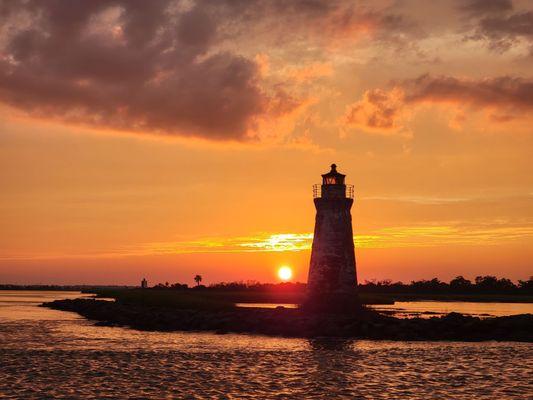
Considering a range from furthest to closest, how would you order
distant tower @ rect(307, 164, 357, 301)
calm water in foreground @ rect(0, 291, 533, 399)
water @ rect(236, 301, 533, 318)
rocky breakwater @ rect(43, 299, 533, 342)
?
water @ rect(236, 301, 533, 318)
distant tower @ rect(307, 164, 357, 301)
rocky breakwater @ rect(43, 299, 533, 342)
calm water in foreground @ rect(0, 291, 533, 399)

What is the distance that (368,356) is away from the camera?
102 ft

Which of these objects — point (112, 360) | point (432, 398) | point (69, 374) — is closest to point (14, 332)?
point (112, 360)

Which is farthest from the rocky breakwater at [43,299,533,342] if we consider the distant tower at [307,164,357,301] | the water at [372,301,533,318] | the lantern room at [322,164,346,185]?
the water at [372,301,533,318]

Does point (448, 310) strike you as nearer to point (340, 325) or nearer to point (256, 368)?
point (340, 325)

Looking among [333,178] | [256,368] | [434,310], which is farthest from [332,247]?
[434,310]

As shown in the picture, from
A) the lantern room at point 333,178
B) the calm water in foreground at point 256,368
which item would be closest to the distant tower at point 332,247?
the lantern room at point 333,178

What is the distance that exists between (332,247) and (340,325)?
5833 mm

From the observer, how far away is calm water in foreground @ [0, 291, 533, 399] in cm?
2241

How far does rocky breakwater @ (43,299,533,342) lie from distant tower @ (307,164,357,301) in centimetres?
195

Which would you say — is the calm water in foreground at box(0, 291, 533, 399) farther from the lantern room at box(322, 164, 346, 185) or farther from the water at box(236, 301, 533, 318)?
the water at box(236, 301, 533, 318)

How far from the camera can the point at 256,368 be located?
89.7 ft

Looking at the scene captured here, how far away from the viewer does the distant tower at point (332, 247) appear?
1750 inches

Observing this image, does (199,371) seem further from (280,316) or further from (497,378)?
(280,316)

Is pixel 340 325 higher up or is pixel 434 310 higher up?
pixel 434 310
